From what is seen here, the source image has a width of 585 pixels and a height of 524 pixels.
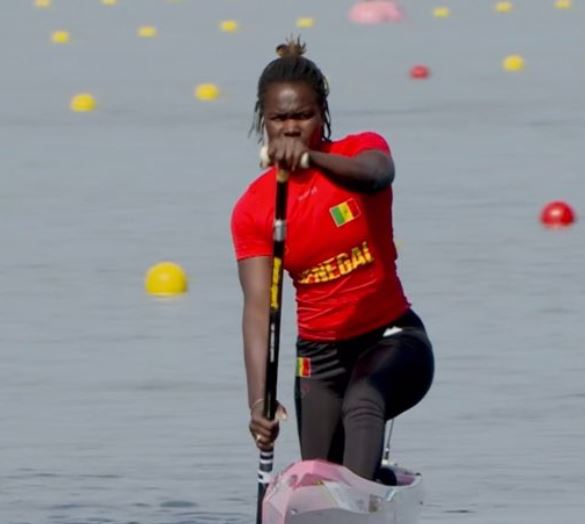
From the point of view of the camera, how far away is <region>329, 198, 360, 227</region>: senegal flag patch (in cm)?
572

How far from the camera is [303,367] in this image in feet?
19.6

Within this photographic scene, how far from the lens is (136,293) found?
1079cm

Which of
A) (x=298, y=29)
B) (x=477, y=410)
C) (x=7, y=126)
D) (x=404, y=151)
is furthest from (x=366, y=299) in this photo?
(x=298, y=29)

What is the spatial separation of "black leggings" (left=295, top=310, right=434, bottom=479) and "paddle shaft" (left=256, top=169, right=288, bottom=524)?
0.75ft

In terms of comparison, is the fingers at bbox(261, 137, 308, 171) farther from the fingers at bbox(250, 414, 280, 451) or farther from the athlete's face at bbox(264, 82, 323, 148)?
the fingers at bbox(250, 414, 280, 451)

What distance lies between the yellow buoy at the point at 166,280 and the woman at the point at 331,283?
15.6ft

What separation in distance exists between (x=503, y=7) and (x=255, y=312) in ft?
73.3

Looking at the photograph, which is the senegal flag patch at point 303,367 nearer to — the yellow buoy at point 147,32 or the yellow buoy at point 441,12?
the yellow buoy at point 147,32

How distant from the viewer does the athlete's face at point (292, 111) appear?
18.6 feet

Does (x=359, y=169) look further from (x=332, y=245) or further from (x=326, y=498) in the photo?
(x=326, y=498)

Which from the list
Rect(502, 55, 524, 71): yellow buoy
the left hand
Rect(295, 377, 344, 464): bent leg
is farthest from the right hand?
Rect(502, 55, 524, 71): yellow buoy

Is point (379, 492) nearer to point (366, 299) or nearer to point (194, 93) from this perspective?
point (366, 299)

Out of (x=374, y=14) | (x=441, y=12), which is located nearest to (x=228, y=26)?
(x=374, y=14)

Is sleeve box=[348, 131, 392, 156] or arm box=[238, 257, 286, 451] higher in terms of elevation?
sleeve box=[348, 131, 392, 156]
